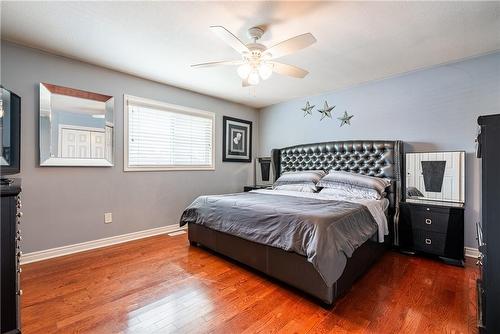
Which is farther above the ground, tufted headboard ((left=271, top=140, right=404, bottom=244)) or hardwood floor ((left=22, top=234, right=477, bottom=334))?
tufted headboard ((left=271, top=140, right=404, bottom=244))

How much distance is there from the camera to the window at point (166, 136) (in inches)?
134

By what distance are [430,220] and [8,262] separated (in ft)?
12.1

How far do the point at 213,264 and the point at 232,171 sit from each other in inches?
95.8

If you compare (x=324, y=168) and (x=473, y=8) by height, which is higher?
(x=473, y=8)

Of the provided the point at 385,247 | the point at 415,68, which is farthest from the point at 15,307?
the point at 415,68

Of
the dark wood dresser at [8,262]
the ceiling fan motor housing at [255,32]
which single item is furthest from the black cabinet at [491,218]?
the dark wood dresser at [8,262]

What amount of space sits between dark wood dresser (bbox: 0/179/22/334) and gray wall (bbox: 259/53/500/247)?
3929 mm

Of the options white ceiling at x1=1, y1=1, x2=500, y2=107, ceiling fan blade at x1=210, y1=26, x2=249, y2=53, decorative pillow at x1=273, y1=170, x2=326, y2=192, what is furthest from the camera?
decorative pillow at x1=273, y1=170, x2=326, y2=192

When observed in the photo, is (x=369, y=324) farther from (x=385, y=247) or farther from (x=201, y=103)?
(x=201, y=103)

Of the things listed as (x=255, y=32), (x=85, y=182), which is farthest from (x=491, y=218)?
(x=85, y=182)

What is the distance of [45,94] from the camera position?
2648mm

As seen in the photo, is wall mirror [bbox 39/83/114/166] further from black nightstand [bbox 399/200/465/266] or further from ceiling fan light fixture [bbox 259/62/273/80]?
black nightstand [bbox 399/200/465/266]

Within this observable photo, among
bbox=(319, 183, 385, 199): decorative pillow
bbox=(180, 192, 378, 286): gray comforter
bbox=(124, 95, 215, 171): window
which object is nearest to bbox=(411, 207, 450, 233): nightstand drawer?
bbox=(319, 183, 385, 199): decorative pillow

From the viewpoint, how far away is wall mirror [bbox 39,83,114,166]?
2.66m
